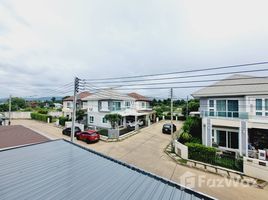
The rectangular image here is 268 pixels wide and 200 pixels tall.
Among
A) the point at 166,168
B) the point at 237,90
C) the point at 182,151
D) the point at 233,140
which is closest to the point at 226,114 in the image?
the point at 237,90

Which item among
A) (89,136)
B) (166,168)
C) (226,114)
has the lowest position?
(166,168)

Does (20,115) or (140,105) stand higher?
(140,105)

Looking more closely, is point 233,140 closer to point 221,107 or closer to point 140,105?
point 221,107

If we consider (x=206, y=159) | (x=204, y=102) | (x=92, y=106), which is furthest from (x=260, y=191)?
(x=92, y=106)

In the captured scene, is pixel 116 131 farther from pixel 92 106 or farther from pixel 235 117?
pixel 235 117

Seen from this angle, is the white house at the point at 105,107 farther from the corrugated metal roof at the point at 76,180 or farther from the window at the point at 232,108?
the corrugated metal roof at the point at 76,180

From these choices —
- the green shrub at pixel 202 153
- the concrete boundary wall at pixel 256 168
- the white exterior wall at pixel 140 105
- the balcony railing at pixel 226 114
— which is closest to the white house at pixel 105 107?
the white exterior wall at pixel 140 105

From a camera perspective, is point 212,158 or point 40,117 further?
point 40,117
